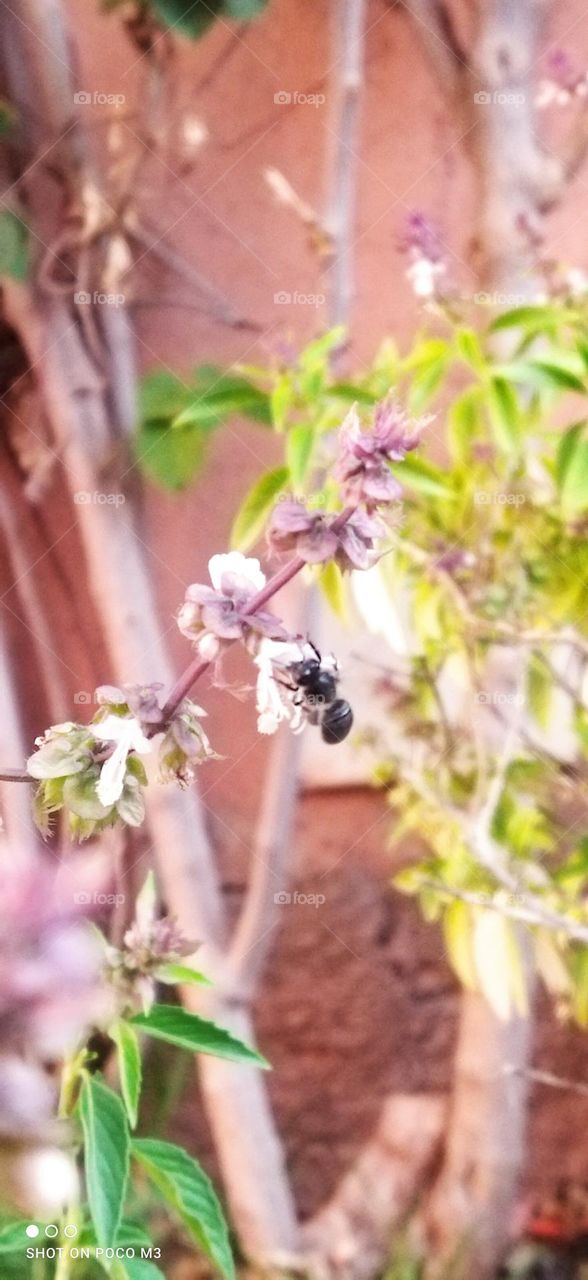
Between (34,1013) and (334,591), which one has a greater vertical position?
(334,591)

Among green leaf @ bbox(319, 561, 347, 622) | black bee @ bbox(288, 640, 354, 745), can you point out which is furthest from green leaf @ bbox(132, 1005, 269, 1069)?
green leaf @ bbox(319, 561, 347, 622)

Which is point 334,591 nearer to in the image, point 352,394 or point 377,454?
point 352,394

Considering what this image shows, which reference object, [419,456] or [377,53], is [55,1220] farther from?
[377,53]

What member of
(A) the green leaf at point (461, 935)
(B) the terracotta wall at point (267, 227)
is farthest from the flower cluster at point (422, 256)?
(A) the green leaf at point (461, 935)

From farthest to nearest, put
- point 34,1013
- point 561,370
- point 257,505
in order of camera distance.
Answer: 1. point 257,505
2. point 561,370
3. point 34,1013

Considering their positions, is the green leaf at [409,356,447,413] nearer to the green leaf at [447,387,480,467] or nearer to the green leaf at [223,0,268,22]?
the green leaf at [447,387,480,467]

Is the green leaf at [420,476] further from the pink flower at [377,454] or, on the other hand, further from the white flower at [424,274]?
the pink flower at [377,454]

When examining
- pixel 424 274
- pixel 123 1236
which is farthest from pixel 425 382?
pixel 123 1236
